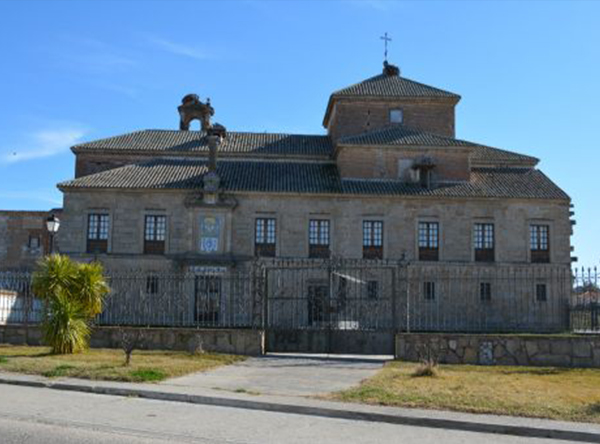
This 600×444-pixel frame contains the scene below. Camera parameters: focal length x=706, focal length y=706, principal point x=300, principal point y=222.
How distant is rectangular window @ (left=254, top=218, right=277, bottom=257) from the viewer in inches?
1435

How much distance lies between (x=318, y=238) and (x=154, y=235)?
846 cm

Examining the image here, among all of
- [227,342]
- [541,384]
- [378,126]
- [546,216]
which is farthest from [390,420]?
[378,126]

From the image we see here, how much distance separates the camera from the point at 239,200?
36.4m

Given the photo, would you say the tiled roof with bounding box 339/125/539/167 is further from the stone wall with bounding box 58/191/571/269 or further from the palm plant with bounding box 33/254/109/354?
the palm plant with bounding box 33/254/109/354

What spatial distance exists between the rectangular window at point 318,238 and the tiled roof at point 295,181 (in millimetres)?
1724

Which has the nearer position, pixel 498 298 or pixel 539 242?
pixel 498 298

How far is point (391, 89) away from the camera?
4306cm

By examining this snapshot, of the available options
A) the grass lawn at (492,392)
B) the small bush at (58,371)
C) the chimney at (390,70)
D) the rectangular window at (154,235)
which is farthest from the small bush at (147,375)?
the chimney at (390,70)

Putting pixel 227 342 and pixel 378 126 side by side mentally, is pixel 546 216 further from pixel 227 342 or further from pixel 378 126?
pixel 227 342

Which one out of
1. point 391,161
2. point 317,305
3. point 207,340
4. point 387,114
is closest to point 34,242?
point 387,114

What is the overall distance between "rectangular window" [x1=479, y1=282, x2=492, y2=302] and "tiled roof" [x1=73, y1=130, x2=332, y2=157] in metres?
11.8

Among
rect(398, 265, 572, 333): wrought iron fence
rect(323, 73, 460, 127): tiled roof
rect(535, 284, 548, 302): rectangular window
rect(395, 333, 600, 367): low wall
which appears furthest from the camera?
rect(323, 73, 460, 127): tiled roof

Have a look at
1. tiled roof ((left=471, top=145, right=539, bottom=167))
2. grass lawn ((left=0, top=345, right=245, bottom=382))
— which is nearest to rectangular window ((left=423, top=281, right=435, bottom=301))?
tiled roof ((left=471, top=145, right=539, bottom=167))

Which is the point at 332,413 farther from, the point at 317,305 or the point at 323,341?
the point at 317,305
